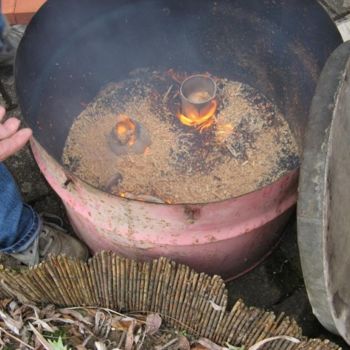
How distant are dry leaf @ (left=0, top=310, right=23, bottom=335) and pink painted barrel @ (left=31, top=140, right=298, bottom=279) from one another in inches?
18.5

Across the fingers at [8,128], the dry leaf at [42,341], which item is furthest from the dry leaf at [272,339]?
the fingers at [8,128]

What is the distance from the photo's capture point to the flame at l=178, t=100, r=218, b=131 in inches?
104

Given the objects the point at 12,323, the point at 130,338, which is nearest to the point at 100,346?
the point at 130,338

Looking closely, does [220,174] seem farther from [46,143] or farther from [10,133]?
[10,133]

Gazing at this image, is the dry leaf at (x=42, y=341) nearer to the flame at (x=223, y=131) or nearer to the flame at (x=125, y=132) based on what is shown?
the flame at (x=125, y=132)

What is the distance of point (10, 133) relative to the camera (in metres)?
1.90

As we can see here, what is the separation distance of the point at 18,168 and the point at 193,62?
114 cm

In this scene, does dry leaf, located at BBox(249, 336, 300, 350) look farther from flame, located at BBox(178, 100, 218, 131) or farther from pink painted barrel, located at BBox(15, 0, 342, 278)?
flame, located at BBox(178, 100, 218, 131)

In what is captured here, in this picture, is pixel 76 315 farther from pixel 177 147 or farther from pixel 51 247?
pixel 177 147

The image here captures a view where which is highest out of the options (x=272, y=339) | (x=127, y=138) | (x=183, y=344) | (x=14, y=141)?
(x=14, y=141)

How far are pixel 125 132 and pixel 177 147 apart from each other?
0.28 meters

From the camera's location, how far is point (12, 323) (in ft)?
6.86

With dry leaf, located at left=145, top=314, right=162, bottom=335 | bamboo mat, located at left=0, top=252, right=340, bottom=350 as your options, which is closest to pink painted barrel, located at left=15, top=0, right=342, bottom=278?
bamboo mat, located at left=0, top=252, right=340, bottom=350

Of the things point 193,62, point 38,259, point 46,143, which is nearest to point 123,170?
point 46,143
